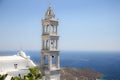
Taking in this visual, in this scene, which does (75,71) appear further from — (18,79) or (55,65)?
(18,79)

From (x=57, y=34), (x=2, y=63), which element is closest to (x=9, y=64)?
(x=2, y=63)

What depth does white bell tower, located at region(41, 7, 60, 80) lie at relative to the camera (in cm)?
2245

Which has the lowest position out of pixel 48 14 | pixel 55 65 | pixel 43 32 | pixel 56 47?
pixel 55 65

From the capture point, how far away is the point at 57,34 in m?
23.2

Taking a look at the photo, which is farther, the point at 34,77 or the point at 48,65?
the point at 48,65

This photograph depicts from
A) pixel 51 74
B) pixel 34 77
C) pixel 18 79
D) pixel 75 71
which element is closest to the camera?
pixel 18 79

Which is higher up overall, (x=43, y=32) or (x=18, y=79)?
(x=43, y=32)

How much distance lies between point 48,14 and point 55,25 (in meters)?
1.37

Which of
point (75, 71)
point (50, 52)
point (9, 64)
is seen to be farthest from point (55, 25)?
point (75, 71)

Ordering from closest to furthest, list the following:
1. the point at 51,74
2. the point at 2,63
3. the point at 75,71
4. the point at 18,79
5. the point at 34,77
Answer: the point at 18,79
the point at 34,77
the point at 2,63
the point at 51,74
the point at 75,71

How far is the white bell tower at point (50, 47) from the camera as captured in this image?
2245cm

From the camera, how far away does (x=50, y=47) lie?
22688 mm

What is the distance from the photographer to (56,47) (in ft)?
76.7

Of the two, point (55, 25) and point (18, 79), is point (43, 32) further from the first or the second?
point (18, 79)
